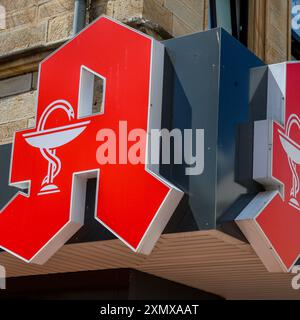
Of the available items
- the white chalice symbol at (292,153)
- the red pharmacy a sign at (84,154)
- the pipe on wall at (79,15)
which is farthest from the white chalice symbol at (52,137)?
the white chalice symbol at (292,153)

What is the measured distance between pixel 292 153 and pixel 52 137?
1.99m

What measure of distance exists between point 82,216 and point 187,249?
878 mm

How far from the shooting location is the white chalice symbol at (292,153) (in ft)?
22.3

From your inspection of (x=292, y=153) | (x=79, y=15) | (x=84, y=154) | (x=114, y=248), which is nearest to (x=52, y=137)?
(x=84, y=154)

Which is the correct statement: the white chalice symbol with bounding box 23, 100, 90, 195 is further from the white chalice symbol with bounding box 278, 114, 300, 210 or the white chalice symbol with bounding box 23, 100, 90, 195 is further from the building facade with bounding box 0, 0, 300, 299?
the white chalice symbol with bounding box 278, 114, 300, 210

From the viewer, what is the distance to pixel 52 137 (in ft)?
23.2

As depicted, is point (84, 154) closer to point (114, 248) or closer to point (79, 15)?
point (114, 248)

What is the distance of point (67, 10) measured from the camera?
8797 millimetres

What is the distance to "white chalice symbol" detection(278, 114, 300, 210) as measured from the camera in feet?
22.3

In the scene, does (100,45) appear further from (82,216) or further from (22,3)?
(22,3)

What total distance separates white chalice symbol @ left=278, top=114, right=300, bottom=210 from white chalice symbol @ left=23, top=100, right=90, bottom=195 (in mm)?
1605

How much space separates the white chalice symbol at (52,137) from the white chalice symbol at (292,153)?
1.60m

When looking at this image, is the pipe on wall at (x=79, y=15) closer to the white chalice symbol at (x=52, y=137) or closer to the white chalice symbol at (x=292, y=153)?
the white chalice symbol at (x=52, y=137)
